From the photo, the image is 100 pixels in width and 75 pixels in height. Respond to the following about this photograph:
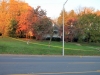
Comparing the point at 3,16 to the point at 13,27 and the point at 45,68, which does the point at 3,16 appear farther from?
the point at 45,68

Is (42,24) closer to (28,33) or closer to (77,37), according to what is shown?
(28,33)

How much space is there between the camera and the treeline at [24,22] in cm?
4928

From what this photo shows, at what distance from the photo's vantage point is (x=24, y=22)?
51.3m

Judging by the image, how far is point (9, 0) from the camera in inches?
2156

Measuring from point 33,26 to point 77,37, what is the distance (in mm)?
14669

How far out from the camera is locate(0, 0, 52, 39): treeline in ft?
162

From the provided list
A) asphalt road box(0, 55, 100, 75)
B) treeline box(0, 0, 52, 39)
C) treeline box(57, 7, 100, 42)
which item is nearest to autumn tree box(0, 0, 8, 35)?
treeline box(0, 0, 52, 39)

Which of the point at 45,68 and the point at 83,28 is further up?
the point at 83,28

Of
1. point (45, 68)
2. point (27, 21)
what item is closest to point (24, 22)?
point (27, 21)

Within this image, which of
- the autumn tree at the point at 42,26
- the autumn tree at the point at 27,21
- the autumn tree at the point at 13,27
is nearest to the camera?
the autumn tree at the point at 42,26

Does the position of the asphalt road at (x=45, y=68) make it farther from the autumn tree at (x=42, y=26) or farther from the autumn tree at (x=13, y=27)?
the autumn tree at (x=13, y=27)

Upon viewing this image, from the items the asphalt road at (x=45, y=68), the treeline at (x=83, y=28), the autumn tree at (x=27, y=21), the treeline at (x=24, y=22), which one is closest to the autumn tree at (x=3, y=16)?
the treeline at (x=24, y=22)

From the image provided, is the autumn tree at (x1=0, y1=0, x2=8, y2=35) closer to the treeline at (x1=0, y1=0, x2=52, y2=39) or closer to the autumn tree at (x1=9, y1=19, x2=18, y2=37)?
the treeline at (x1=0, y1=0, x2=52, y2=39)

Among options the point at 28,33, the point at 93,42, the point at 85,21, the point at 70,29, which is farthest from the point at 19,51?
the point at 93,42
